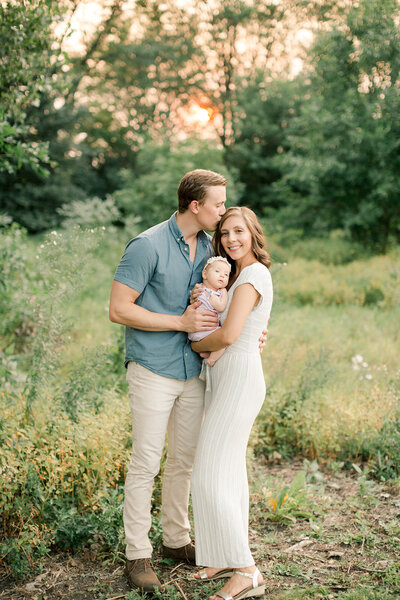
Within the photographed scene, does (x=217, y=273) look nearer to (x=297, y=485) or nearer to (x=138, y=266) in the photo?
(x=138, y=266)

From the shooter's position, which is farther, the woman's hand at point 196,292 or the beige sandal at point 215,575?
the beige sandal at point 215,575

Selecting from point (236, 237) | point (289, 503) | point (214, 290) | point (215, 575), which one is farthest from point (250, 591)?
point (236, 237)

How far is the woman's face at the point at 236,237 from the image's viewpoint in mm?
3125

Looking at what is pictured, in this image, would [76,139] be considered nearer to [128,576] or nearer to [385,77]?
[385,77]

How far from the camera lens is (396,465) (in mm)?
4492

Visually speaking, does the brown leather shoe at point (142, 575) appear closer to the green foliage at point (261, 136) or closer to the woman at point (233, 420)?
the woman at point (233, 420)

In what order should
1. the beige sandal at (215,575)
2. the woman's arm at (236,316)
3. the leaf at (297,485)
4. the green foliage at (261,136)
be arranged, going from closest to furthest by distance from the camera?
1. the woman's arm at (236,316)
2. the beige sandal at (215,575)
3. the leaf at (297,485)
4. the green foliage at (261,136)

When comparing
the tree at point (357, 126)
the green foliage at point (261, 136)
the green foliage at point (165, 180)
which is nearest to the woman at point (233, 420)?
the green foliage at point (165, 180)

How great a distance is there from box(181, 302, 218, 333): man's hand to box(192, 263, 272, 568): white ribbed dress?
21 centimetres

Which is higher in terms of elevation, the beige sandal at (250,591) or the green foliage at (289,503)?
the green foliage at (289,503)

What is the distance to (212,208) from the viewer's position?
312cm

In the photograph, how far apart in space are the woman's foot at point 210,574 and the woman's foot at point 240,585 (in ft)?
0.63

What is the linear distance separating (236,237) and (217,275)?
256mm

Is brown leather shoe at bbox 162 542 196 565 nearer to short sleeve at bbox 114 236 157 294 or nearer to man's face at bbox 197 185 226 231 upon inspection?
short sleeve at bbox 114 236 157 294
